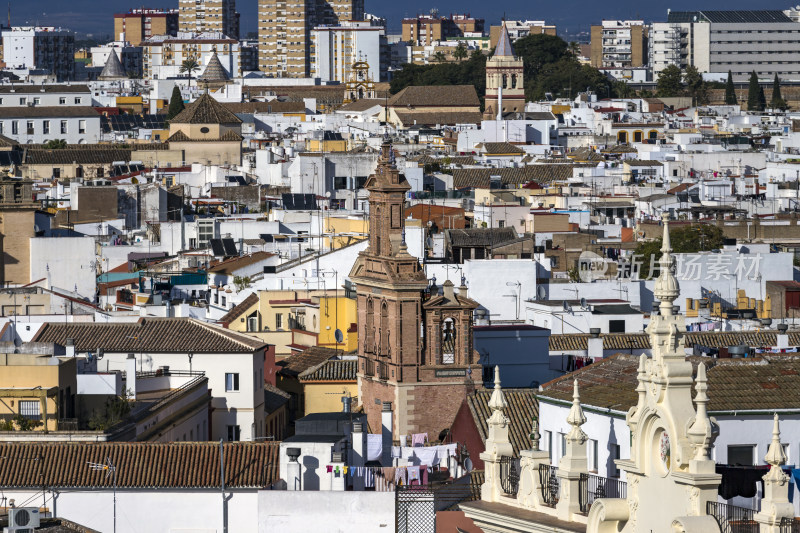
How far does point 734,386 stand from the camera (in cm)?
1833

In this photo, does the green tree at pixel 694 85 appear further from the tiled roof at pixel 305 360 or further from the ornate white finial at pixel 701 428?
the ornate white finial at pixel 701 428

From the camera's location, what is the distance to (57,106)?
103938 millimetres

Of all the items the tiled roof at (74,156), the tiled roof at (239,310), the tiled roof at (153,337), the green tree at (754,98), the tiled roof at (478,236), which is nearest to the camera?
the tiled roof at (153,337)

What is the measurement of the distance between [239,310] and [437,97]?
78.5 metres

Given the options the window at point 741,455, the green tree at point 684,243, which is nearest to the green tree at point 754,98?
the green tree at point 684,243

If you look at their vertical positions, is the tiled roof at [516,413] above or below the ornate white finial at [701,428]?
below

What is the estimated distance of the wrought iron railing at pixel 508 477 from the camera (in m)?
17.5

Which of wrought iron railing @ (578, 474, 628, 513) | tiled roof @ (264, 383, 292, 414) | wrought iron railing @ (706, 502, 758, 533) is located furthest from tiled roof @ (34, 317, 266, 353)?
wrought iron railing @ (706, 502, 758, 533)

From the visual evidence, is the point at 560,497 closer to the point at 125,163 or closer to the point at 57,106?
the point at 125,163

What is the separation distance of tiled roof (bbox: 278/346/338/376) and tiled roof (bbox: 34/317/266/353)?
3.57 feet

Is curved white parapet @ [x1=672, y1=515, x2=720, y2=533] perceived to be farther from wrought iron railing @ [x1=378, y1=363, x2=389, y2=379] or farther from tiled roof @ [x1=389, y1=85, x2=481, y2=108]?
tiled roof @ [x1=389, y1=85, x2=481, y2=108]

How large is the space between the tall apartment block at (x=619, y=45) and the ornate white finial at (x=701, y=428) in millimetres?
172503

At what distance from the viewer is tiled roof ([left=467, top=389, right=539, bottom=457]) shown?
23562 mm

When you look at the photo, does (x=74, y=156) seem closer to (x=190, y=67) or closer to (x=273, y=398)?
(x=273, y=398)
